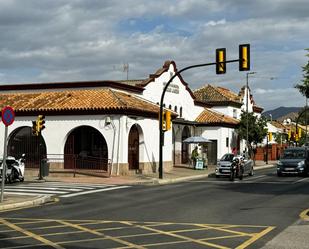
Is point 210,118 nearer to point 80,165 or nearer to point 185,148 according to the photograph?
point 185,148

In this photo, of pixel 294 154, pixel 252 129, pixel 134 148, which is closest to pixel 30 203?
pixel 134 148

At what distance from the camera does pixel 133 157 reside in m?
34.9

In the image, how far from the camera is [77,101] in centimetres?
3403

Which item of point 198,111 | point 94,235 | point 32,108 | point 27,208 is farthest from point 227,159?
point 94,235

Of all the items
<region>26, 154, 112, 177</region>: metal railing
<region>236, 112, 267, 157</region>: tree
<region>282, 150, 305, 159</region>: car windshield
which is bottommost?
<region>26, 154, 112, 177</region>: metal railing

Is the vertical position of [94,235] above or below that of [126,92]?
below

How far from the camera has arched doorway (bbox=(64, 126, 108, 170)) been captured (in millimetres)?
32594

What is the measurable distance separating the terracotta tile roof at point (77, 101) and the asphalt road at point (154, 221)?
1301 centimetres

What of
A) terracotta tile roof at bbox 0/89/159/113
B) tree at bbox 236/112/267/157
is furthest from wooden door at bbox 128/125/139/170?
tree at bbox 236/112/267/157

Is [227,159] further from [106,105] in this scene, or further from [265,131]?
[265,131]

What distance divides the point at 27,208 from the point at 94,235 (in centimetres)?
611

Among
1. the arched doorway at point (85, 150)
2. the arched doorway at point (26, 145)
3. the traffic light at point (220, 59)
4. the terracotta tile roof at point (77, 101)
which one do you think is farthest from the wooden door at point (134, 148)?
the traffic light at point (220, 59)

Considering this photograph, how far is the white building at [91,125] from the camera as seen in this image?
107 ft

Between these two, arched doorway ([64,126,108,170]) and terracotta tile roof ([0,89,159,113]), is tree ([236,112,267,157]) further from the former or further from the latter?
arched doorway ([64,126,108,170])
